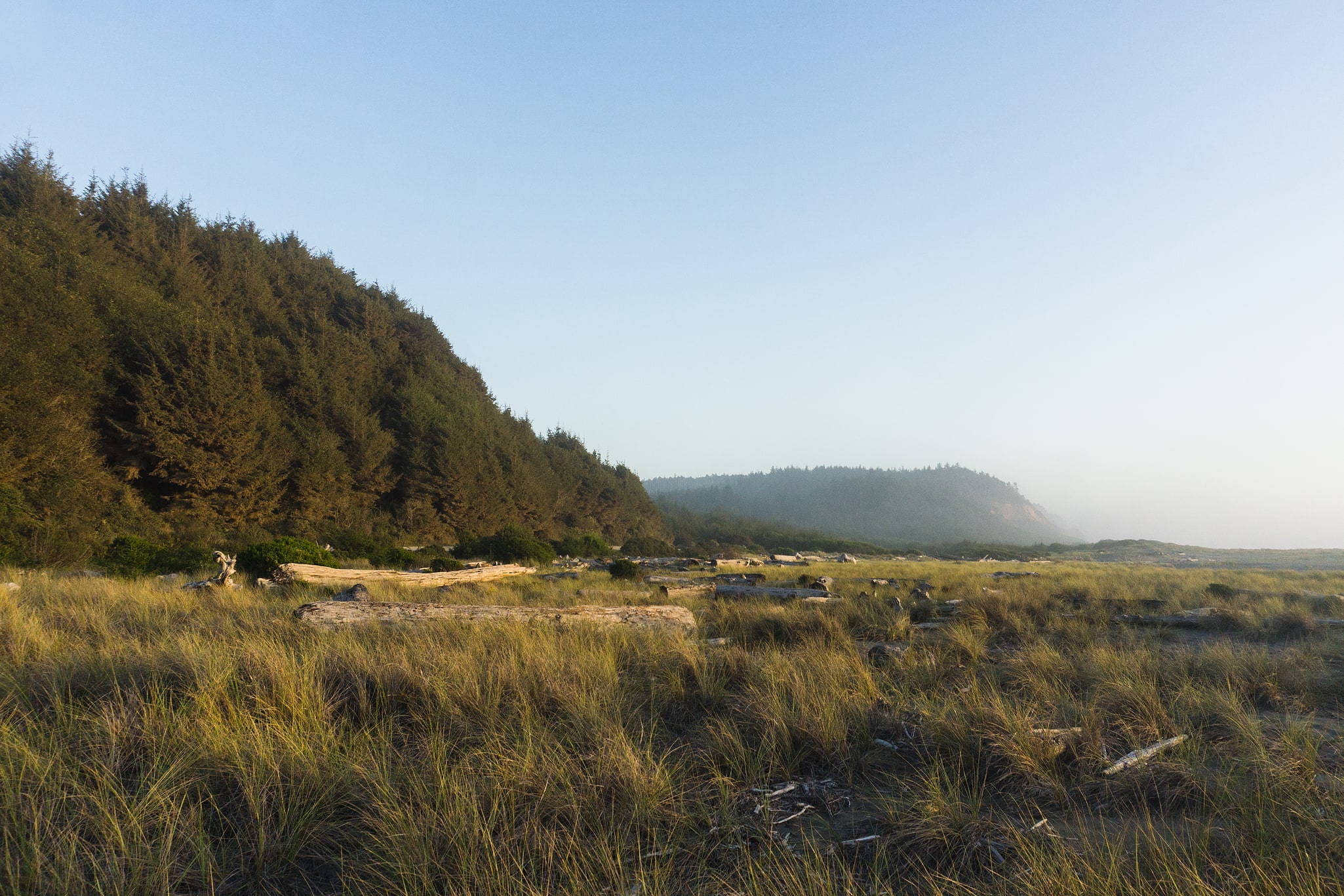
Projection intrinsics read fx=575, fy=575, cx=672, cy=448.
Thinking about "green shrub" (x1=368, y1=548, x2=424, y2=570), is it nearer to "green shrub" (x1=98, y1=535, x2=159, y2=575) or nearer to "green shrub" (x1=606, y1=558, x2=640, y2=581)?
"green shrub" (x1=98, y1=535, x2=159, y2=575)

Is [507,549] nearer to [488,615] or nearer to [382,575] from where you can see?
[382,575]

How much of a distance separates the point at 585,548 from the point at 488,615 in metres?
22.9

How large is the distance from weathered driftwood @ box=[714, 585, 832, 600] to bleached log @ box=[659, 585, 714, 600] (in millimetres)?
364

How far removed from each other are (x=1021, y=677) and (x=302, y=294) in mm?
39504

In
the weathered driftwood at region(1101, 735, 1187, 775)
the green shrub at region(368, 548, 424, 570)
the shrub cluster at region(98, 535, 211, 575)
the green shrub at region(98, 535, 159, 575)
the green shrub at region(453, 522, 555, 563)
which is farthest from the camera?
the green shrub at region(453, 522, 555, 563)

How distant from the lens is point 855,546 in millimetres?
51031

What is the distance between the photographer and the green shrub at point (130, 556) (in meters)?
12.3

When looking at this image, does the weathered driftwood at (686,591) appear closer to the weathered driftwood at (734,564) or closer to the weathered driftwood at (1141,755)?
the weathered driftwood at (734,564)

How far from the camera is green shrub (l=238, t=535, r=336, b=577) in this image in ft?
41.1

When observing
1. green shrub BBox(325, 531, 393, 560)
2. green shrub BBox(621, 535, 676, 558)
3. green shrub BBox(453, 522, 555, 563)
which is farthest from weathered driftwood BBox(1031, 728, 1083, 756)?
green shrub BBox(621, 535, 676, 558)

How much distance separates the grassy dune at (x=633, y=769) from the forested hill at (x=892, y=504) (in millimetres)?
104400

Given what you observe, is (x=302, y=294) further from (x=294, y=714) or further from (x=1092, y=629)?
(x=1092, y=629)

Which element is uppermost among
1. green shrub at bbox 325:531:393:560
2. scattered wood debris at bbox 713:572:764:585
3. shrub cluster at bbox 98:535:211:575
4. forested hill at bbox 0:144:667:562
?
forested hill at bbox 0:144:667:562

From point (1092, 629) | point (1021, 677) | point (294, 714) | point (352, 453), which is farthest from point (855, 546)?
point (294, 714)
